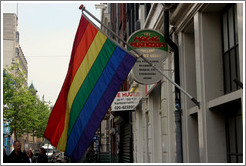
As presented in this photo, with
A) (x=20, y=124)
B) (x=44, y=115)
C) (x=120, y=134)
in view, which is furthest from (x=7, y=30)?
(x=120, y=134)

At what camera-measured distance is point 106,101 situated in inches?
313

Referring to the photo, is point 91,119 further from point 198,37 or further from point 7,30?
point 7,30

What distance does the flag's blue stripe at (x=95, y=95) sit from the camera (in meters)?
7.98

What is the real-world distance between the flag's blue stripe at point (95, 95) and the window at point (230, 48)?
1955 millimetres

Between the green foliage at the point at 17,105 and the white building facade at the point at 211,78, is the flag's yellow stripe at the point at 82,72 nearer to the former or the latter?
the white building facade at the point at 211,78

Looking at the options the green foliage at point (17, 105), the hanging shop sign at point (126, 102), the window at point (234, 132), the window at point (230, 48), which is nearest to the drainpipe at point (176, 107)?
the window at point (234, 132)

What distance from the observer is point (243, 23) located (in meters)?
6.68

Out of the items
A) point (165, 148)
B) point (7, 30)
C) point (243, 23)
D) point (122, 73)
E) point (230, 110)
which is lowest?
point (165, 148)

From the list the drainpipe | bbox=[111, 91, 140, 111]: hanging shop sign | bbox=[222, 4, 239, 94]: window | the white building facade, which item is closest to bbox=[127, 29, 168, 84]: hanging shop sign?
the drainpipe

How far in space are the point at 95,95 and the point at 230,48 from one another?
2.60 m

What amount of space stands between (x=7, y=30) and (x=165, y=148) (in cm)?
6674

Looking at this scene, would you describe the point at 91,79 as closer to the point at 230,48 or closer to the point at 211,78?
the point at 211,78

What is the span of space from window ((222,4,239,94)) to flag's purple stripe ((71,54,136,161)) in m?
1.78

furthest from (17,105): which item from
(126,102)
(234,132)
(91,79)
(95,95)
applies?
(234,132)
